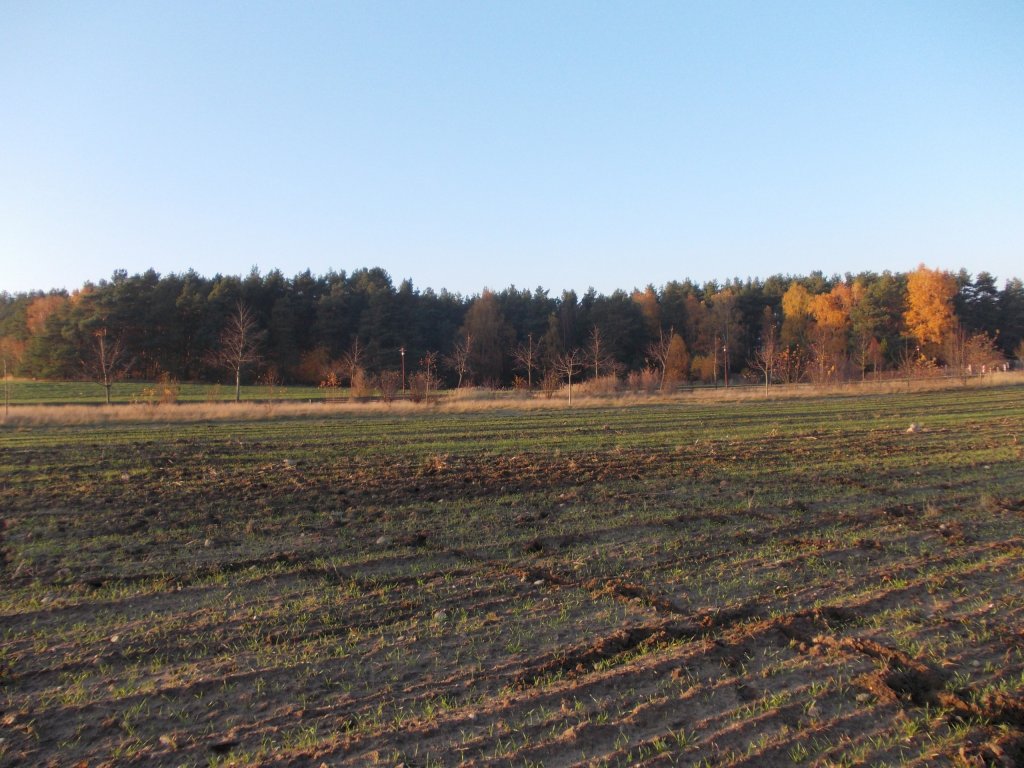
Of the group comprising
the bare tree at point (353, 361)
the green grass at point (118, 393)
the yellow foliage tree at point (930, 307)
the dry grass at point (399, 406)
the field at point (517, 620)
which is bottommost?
the field at point (517, 620)

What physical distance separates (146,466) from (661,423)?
1571cm

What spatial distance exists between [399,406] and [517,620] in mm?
28087

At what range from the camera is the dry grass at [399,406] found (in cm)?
2619

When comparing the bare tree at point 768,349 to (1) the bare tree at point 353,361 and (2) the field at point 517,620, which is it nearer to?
(1) the bare tree at point 353,361

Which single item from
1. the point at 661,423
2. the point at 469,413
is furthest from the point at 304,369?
the point at 661,423

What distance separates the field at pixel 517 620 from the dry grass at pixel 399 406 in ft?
55.3

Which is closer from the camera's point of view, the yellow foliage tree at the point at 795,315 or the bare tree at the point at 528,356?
the bare tree at the point at 528,356

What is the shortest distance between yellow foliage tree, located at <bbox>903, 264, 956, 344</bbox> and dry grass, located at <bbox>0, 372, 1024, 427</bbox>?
17.0m

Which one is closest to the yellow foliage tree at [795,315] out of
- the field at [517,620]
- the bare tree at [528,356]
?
the bare tree at [528,356]

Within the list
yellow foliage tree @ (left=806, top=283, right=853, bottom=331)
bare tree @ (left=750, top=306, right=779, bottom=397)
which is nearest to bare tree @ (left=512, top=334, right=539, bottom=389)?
bare tree @ (left=750, top=306, right=779, bottom=397)

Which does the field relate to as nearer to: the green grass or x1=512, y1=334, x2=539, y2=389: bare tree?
the green grass

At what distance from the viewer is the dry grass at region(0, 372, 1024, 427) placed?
85.9 feet

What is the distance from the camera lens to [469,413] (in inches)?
1204

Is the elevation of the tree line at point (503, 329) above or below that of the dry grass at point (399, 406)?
above
